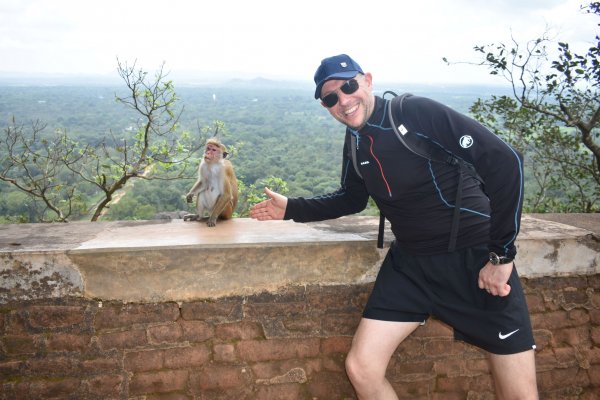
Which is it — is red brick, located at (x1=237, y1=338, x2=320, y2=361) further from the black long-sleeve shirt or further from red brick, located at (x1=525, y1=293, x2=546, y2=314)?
red brick, located at (x1=525, y1=293, x2=546, y2=314)

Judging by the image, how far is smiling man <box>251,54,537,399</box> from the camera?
2131mm

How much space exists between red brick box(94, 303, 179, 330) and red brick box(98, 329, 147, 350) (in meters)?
0.04

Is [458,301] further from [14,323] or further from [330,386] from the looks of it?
[14,323]

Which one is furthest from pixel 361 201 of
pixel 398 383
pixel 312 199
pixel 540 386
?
Result: pixel 540 386

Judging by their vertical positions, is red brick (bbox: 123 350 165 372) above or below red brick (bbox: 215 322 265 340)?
below

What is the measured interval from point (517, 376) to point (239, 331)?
138 cm

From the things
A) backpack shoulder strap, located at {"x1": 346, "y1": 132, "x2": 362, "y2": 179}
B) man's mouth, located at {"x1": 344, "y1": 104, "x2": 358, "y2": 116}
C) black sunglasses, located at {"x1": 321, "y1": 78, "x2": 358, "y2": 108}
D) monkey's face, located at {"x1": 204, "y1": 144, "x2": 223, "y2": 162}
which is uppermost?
black sunglasses, located at {"x1": 321, "y1": 78, "x2": 358, "y2": 108}

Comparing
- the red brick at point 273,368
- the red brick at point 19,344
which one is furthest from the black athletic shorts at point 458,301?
the red brick at point 19,344

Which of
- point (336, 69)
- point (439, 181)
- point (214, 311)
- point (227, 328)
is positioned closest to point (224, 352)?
point (227, 328)

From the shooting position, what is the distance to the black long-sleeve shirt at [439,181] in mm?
2047

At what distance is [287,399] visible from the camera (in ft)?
9.17

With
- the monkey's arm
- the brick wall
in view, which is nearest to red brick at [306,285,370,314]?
the brick wall

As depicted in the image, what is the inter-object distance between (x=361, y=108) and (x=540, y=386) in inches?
82.5

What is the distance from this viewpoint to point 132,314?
2.59 metres
